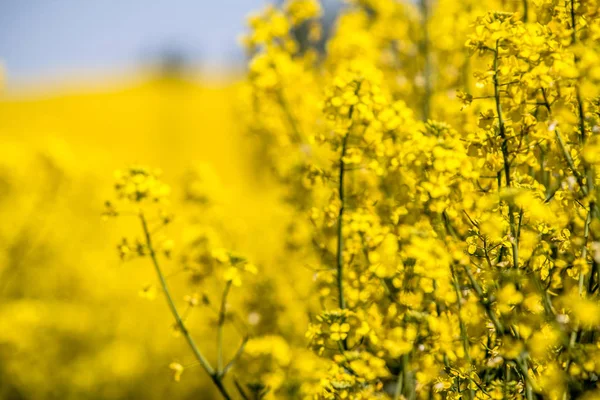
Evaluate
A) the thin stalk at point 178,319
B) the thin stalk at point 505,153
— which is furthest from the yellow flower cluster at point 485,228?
the thin stalk at point 178,319

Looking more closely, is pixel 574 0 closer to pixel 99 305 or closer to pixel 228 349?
pixel 228 349

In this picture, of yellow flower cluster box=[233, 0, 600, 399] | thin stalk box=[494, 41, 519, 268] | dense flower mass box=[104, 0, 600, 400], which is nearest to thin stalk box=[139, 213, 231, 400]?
dense flower mass box=[104, 0, 600, 400]

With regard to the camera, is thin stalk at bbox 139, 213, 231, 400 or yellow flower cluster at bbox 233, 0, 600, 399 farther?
thin stalk at bbox 139, 213, 231, 400

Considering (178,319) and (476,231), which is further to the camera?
(178,319)

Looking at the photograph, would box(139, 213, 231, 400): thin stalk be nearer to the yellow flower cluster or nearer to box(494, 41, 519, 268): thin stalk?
the yellow flower cluster

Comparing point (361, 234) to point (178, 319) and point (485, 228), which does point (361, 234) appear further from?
point (178, 319)

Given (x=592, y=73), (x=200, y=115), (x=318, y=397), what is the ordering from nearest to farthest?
(x=592, y=73), (x=318, y=397), (x=200, y=115)

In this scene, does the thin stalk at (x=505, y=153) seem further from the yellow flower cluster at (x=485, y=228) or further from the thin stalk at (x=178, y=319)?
the thin stalk at (x=178, y=319)

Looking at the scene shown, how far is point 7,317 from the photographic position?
15.9ft

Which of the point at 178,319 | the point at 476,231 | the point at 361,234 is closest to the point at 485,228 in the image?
the point at 476,231

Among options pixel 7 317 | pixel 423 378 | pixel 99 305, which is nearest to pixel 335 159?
pixel 423 378

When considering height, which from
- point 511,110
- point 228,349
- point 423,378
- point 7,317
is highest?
point 511,110

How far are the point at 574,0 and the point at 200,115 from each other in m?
28.6

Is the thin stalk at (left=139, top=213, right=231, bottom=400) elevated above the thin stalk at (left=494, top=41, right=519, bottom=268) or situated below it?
below
